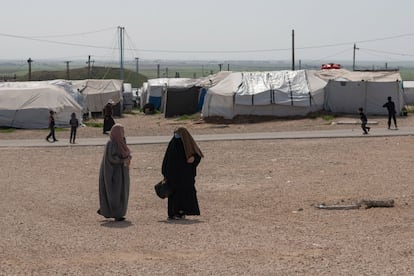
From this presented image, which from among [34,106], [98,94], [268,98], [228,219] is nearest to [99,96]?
[98,94]

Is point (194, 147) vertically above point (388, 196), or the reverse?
point (194, 147)

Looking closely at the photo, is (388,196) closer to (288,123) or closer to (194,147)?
(194,147)

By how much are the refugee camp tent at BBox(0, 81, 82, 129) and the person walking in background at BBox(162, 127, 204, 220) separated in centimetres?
2394

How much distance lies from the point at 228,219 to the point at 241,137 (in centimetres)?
1694

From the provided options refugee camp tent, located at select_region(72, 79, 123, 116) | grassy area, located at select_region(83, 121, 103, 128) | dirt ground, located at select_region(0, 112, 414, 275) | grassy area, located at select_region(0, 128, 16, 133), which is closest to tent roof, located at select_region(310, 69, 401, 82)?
grassy area, located at select_region(83, 121, 103, 128)

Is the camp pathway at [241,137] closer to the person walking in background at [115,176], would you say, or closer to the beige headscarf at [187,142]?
the person walking in background at [115,176]

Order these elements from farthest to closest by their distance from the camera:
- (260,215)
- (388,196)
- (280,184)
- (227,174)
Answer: (227,174), (280,184), (388,196), (260,215)

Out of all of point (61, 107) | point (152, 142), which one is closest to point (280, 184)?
point (152, 142)

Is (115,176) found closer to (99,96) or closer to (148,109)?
(99,96)

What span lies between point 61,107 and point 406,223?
26.3m

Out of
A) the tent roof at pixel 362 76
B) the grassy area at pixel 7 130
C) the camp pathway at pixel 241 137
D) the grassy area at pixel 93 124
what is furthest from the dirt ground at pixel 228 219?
the tent roof at pixel 362 76

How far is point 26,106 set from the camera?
35.5 metres

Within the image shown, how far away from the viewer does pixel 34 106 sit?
3547cm

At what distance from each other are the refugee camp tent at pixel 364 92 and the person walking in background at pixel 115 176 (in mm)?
26547
